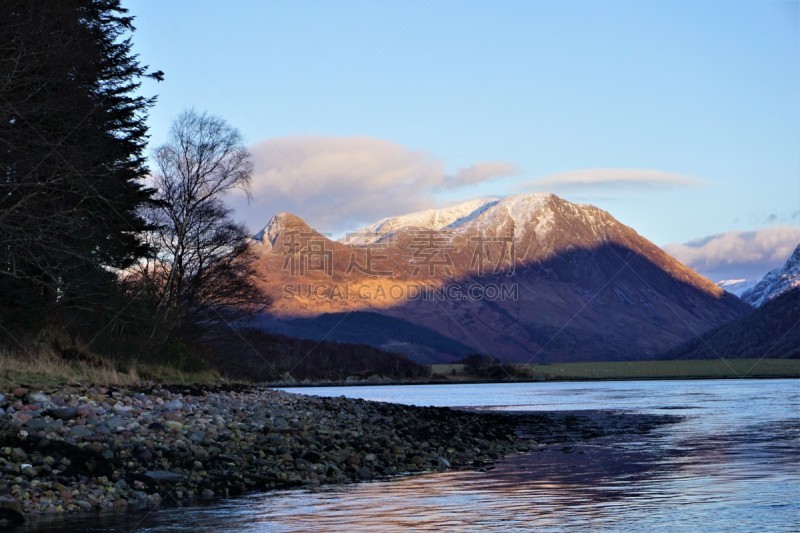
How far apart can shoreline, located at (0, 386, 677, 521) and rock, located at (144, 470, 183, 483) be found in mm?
24

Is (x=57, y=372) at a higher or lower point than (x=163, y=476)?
higher

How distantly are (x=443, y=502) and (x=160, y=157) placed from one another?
110 ft

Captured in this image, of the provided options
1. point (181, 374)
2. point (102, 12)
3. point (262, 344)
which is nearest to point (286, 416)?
point (181, 374)

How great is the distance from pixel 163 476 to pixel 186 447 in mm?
2292

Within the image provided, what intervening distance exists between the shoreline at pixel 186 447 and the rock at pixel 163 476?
0.02 metres

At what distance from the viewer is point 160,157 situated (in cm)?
5078

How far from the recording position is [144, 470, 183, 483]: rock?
21719mm

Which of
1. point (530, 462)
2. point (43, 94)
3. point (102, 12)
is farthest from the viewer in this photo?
point (102, 12)

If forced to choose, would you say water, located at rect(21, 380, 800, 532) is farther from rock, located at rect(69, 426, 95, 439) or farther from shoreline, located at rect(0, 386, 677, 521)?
rock, located at rect(69, 426, 95, 439)

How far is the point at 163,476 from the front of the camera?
863 inches

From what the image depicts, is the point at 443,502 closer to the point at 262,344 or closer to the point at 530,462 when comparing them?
the point at 530,462

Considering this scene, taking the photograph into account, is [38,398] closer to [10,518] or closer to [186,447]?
[186,447]

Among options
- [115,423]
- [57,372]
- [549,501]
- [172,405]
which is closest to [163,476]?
[115,423]

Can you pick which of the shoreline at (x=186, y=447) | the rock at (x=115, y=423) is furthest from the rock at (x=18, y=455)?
the rock at (x=115, y=423)
